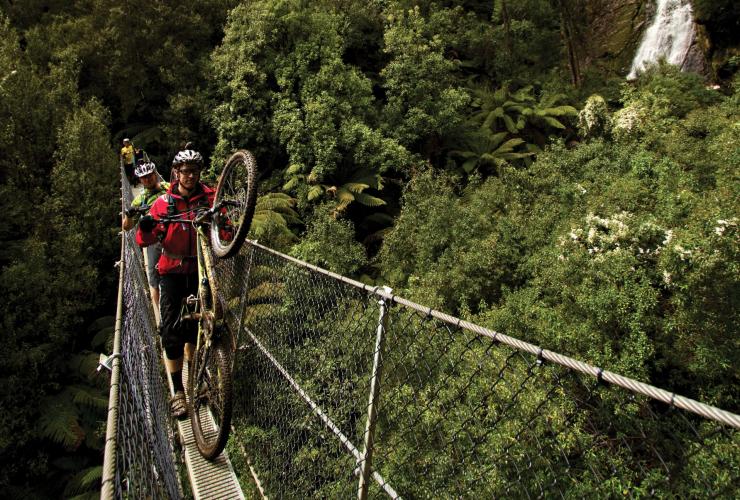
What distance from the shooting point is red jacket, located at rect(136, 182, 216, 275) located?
3732mm

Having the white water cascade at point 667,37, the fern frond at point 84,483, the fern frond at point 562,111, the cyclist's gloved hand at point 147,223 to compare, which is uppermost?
the white water cascade at point 667,37

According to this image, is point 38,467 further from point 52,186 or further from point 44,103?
point 44,103

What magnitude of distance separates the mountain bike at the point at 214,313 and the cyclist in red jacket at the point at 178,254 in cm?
14

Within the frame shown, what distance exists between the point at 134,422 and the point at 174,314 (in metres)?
2.00

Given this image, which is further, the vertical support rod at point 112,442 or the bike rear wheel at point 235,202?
the bike rear wheel at point 235,202

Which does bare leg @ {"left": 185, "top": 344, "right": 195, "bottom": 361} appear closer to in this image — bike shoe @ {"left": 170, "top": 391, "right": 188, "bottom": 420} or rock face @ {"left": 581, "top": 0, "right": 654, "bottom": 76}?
bike shoe @ {"left": 170, "top": 391, "right": 188, "bottom": 420}

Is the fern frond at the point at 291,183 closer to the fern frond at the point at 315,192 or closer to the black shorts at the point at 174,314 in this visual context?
the fern frond at the point at 315,192

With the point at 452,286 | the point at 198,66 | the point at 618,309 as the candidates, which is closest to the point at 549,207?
the point at 452,286

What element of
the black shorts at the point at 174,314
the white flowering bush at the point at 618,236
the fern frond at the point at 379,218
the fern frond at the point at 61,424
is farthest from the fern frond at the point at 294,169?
the black shorts at the point at 174,314

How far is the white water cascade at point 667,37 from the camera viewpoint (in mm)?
15174

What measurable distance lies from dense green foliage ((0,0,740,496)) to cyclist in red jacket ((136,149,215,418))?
5506 millimetres

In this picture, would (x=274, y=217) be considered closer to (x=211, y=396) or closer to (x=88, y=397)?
(x=88, y=397)

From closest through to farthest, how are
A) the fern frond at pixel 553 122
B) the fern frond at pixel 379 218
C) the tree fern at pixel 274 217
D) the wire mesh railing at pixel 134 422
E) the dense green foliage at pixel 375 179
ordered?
the wire mesh railing at pixel 134 422
the dense green foliage at pixel 375 179
the tree fern at pixel 274 217
the fern frond at pixel 379 218
the fern frond at pixel 553 122

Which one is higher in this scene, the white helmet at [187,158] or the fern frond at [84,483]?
the white helmet at [187,158]
